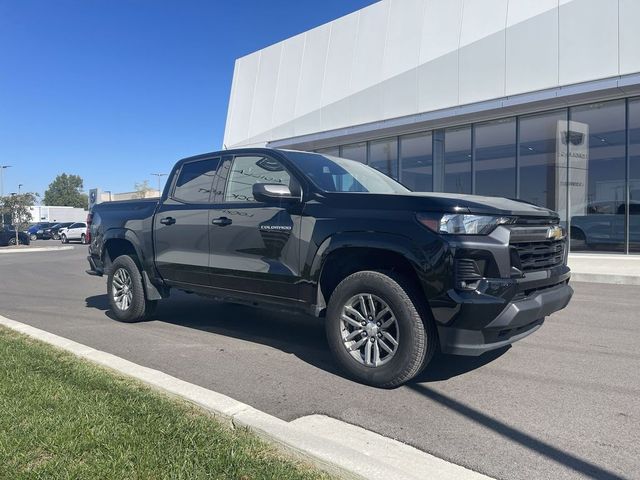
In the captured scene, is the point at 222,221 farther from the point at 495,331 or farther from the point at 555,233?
the point at 555,233

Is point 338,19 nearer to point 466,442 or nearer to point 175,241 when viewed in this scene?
point 175,241

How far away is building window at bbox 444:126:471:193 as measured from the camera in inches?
648

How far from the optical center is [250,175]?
5.32 meters

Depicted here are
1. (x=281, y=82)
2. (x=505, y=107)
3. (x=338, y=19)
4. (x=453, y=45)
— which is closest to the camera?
(x=505, y=107)

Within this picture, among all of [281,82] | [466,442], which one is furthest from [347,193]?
[281,82]

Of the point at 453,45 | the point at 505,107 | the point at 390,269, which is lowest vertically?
the point at 390,269

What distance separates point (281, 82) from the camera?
68.3 feet

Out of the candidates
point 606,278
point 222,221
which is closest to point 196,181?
point 222,221

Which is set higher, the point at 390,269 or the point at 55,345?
the point at 390,269

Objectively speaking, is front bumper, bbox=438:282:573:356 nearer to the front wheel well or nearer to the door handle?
the front wheel well

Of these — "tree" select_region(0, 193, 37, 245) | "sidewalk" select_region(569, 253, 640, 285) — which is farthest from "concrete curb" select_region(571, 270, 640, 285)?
"tree" select_region(0, 193, 37, 245)

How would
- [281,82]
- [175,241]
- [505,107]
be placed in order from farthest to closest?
[281,82]
[505,107]
[175,241]

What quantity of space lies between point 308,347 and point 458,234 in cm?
229

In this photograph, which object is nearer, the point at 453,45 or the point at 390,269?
the point at 390,269
